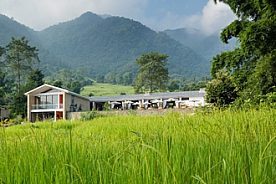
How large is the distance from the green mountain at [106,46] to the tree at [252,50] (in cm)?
12268

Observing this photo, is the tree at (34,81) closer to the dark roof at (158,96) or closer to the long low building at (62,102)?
the long low building at (62,102)

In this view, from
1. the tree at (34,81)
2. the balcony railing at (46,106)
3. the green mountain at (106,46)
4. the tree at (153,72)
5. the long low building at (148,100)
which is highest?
the green mountain at (106,46)

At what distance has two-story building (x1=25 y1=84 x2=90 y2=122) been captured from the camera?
142 ft

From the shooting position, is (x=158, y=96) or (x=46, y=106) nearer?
(x=46, y=106)

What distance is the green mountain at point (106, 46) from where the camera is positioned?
149 metres

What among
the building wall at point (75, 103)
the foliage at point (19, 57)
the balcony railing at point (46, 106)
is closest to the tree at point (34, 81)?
the balcony railing at point (46, 106)

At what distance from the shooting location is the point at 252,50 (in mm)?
10492

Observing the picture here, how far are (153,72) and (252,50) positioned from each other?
5649 cm

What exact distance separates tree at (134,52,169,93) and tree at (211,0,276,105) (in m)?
52.5

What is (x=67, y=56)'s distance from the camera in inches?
6506

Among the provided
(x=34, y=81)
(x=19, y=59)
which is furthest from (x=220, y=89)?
(x=19, y=59)

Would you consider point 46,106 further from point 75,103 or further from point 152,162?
point 152,162

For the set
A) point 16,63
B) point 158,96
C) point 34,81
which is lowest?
point 158,96

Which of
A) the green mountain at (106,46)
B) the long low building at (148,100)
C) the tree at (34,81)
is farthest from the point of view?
the green mountain at (106,46)
